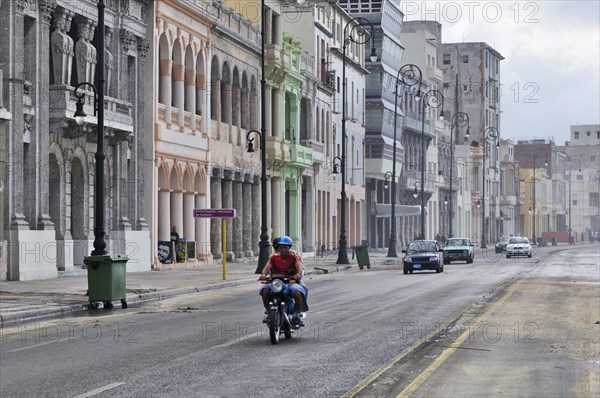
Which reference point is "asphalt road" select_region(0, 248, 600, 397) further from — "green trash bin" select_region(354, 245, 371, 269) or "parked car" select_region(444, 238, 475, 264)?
"parked car" select_region(444, 238, 475, 264)

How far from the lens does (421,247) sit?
5716 cm

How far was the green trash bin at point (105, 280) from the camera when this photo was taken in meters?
29.5

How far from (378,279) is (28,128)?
44.2 feet

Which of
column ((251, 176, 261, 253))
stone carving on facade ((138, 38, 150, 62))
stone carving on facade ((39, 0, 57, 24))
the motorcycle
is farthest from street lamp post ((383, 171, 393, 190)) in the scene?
the motorcycle

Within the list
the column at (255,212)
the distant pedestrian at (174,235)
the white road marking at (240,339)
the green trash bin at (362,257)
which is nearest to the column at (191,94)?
the distant pedestrian at (174,235)

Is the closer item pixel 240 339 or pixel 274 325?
pixel 274 325

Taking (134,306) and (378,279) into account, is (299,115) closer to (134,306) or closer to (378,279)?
(378,279)

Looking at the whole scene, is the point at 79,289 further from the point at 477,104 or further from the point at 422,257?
the point at 477,104

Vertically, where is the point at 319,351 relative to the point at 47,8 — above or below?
below

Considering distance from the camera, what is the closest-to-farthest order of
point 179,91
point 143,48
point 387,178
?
point 143,48 < point 179,91 < point 387,178

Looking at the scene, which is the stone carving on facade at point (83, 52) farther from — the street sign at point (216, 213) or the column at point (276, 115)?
the column at point (276, 115)

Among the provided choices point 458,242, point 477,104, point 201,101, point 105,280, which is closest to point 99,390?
point 105,280

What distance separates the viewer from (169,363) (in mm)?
17344

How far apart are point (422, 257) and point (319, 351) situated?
1462 inches
